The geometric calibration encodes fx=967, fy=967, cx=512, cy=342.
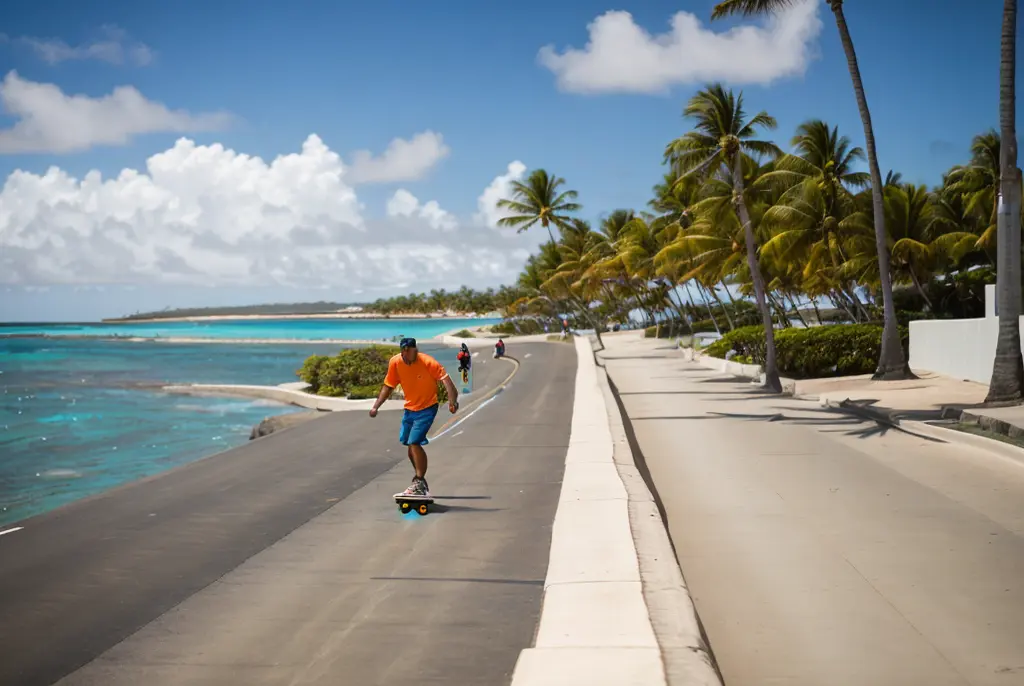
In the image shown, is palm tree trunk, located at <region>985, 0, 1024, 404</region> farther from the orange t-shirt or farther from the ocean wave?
the ocean wave

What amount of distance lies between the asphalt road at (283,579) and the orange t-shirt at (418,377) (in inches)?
52.3

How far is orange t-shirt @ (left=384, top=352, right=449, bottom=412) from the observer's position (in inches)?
440

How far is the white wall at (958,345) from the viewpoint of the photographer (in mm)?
27938

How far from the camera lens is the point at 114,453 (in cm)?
3122

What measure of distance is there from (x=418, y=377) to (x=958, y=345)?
80.4 feet

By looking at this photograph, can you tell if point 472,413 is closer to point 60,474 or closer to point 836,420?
point 836,420

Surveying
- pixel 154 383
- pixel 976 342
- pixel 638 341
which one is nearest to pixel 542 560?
pixel 976 342

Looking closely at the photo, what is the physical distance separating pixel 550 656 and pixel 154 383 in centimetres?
6644

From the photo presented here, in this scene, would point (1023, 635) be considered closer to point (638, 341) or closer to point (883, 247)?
point (883, 247)

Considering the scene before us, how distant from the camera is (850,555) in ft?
29.4

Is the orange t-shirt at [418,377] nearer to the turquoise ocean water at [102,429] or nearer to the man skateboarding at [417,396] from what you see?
the man skateboarding at [417,396]

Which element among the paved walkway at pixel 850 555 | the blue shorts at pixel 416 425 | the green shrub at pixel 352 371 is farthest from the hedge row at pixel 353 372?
the blue shorts at pixel 416 425

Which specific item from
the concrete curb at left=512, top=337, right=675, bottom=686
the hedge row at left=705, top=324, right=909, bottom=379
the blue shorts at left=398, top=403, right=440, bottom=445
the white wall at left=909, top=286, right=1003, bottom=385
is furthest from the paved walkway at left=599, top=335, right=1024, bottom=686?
the hedge row at left=705, top=324, right=909, bottom=379

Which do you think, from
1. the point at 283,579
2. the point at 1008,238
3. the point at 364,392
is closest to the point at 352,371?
the point at 364,392
